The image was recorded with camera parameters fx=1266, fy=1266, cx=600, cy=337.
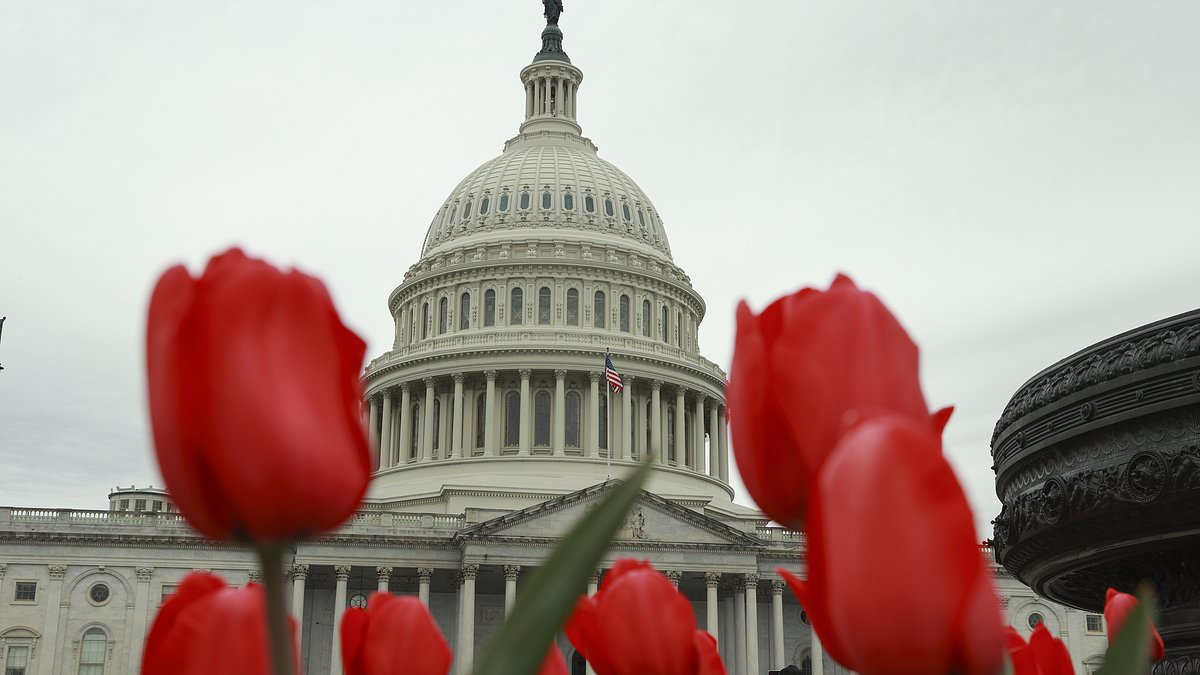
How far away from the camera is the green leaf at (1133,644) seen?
155 centimetres

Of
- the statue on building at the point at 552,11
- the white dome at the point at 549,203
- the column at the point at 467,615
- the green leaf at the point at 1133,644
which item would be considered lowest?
the green leaf at the point at 1133,644

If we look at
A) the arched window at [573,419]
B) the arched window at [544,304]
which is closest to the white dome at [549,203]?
the arched window at [544,304]

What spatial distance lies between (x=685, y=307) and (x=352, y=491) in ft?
316

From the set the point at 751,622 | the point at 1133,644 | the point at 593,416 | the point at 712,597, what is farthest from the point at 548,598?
the point at 593,416

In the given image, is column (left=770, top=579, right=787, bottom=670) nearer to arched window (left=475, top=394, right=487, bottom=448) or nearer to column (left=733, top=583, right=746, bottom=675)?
column (left=733, top=583, right=746, bottom=675)

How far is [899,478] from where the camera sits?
5.16ft

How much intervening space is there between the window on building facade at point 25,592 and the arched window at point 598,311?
40560 millimetres

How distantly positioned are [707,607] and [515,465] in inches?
672

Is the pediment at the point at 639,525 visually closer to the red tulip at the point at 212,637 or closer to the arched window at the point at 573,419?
the arched window at the point at 573,419

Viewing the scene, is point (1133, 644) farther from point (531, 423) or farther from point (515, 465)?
point (531, 423)

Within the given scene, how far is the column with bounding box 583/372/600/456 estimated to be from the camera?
3307 inches

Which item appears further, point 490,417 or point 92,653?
point 490,417

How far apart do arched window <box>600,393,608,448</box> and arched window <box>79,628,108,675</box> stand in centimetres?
3354

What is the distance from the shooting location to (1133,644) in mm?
1580
